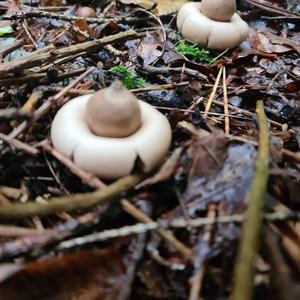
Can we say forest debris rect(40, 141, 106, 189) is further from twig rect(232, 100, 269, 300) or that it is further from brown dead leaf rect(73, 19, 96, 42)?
brown dead leaf rect(73, 19, 96, 42)

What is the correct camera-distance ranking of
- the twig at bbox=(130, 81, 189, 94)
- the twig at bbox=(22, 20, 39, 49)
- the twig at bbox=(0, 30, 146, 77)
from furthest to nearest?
the twig at bbox=(22, 20, 39, 49) → the twig at bbox=(130, 81, 189, 94) → the twig at bbox=(0, 30, 146, 77)

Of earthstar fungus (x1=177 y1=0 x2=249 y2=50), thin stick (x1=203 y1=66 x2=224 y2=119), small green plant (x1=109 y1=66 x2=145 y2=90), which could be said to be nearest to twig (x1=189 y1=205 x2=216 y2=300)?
thin stick (x1=203 y1=66 x2=224 y2=119)

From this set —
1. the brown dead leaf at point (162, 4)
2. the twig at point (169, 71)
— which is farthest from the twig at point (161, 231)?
the brown dead leaf at point (162, 4)

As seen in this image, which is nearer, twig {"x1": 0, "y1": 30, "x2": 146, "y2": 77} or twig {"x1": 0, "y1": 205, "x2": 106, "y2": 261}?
twig {"x1": 0, "y1": 205, "x2": 106, "y2": 261}

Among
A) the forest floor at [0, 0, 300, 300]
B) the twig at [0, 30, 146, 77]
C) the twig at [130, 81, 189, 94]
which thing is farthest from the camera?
the twig at [130, 81, 189, 94]

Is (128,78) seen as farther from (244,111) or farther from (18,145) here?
(18,145)

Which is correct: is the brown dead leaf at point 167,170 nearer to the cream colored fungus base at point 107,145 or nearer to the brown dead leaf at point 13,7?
the cream colored fungus base at point 107,145

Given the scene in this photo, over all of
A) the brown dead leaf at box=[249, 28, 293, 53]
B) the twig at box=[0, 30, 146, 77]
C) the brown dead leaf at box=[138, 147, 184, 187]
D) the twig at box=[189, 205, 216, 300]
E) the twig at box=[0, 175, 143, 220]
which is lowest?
the brown dead leaf at box=[249, 28, 293, 53]

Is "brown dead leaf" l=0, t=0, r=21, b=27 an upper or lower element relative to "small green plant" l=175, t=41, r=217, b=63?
upper
